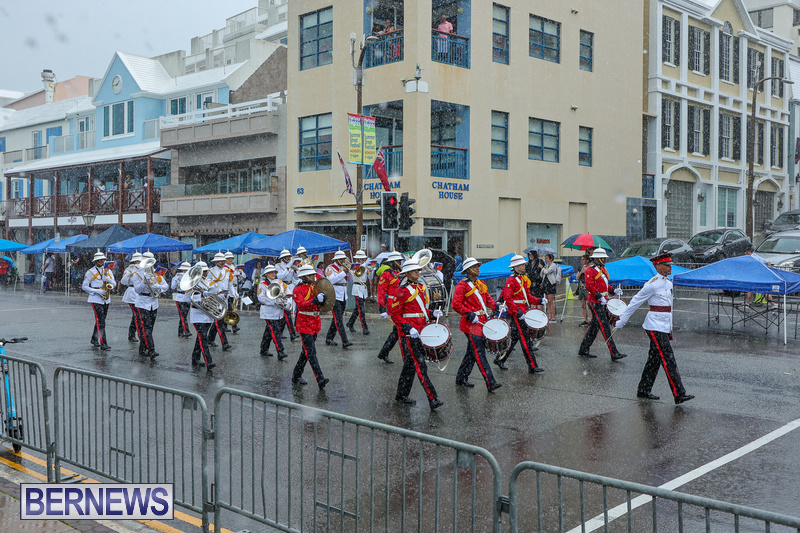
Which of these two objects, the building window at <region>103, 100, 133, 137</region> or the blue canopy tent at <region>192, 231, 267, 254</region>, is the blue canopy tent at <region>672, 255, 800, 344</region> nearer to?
the blue canopy tent at <region>192, 231, 267, 254</region>

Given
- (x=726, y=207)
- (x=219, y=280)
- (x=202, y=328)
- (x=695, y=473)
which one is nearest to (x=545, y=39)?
(x=726, y=207)

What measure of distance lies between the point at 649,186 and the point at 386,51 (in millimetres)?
14863

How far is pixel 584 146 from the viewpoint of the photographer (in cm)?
3066

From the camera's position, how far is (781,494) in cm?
618

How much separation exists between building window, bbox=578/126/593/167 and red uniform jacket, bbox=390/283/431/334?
2259 cm

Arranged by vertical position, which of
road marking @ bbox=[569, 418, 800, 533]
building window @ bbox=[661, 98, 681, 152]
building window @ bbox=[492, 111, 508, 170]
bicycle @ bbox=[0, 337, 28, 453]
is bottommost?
road marking @ bbox=[569, 418, 800, 533]

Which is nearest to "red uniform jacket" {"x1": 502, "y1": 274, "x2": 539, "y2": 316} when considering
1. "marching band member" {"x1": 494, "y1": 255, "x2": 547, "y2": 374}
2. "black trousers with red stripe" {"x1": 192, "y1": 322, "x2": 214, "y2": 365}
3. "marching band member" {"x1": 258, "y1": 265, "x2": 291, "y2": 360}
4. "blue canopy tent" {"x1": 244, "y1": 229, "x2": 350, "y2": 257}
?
"marching band member" {"x1": 494, "y1": 255, "x2": 547, "y2": 374}

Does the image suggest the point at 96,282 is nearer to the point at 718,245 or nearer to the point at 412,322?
the point at 412,322

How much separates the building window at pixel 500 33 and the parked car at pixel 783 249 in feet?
35.9

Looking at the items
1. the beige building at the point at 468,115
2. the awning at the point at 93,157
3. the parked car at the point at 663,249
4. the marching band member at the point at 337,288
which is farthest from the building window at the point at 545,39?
the awning at the point at 93,157

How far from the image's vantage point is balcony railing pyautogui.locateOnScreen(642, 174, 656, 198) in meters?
34.1

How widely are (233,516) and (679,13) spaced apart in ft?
116

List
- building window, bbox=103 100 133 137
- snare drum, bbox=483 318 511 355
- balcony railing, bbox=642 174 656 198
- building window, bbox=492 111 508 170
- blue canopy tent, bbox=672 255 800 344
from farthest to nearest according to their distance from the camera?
building window, bbox=103 100 133 137
balcony railing, bbox=642 174 656 198
building window, bbox=492 111 508 170
blue canopy tent, bbox=672 255 800 344
snare drum, bbox=483 318 511 355

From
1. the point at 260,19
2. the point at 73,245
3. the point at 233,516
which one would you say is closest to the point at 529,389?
the point at 233,516
